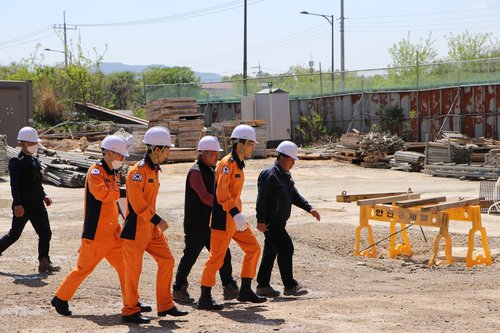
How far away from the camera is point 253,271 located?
28.6ft

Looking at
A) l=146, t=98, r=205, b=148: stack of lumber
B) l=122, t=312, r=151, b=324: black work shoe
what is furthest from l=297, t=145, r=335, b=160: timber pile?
l=122, t=312, r=151, b=324: black work shoe

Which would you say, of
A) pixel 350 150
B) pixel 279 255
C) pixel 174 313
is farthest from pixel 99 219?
pixel 350 150

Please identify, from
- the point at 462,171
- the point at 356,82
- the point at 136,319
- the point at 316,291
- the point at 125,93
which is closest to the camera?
the point at 136,319

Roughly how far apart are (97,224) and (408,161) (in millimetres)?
21909

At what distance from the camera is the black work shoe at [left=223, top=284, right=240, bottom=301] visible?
29.8ft

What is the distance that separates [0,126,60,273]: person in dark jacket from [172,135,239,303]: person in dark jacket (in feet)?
7.44

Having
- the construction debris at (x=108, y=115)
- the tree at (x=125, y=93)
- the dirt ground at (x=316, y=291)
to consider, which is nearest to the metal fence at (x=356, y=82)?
the construction debris at (x=108, y=115)

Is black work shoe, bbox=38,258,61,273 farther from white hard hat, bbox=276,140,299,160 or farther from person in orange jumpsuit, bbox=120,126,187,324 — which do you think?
white hard hat, bbox=276,140,299,160

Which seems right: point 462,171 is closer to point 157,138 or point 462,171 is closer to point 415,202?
point 415,202

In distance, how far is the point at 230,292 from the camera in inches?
358

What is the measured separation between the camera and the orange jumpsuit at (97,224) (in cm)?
770

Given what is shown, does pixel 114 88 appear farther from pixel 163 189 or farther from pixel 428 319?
pixel 428 319

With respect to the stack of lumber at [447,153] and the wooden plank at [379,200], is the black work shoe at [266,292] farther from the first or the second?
the stack of lumber at [447,153]

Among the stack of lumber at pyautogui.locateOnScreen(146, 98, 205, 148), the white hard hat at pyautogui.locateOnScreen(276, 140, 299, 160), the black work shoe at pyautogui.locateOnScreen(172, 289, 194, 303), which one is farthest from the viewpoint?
the stack of lumber at pyautogui.locateOnScreen(146, 98, 205, 148)
